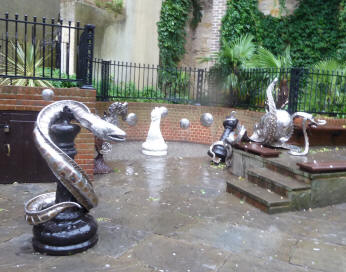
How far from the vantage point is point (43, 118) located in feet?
10.8

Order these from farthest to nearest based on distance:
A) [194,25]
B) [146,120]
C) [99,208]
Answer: [194,25] < [146,120] < [99,208]

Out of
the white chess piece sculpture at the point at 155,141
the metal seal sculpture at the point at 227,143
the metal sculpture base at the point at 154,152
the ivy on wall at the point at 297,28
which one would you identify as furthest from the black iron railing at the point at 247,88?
the ivy on wall at the point at 297,28

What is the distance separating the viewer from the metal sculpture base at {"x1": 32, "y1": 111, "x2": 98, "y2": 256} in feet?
10.6

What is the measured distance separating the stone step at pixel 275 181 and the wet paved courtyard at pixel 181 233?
1.16 ft

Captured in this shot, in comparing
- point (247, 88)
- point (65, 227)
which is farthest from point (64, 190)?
point (247, 88)

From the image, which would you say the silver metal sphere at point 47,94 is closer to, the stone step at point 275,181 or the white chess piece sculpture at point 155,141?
the stone step at point 275,181

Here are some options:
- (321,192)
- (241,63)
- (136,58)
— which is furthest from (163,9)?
(321,192)

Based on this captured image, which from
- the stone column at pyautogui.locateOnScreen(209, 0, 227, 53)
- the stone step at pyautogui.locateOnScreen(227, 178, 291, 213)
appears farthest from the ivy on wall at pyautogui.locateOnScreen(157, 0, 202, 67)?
the stone step at pyautogui.locateOnScreen(227, 178, 291, 213)

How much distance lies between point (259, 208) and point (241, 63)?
684 cm

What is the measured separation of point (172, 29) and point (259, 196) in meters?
9.39

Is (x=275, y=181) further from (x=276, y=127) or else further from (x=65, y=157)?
(x=65, y=157)

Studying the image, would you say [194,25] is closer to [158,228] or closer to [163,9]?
[163,9]

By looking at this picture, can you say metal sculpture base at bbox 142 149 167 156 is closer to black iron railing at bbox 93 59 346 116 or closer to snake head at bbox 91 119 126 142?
black iron railing at bbox 93 59 346 116

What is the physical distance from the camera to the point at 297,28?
12.8 metres
